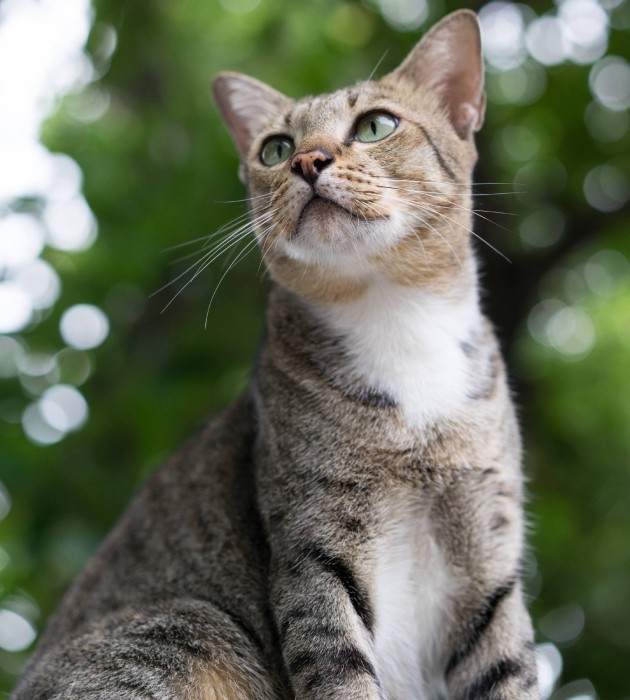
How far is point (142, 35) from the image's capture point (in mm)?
4691

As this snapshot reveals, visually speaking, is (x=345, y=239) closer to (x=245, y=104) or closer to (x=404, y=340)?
(x=404, y=340)

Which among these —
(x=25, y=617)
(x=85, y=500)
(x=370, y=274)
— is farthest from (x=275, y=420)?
(x=25, y=617)

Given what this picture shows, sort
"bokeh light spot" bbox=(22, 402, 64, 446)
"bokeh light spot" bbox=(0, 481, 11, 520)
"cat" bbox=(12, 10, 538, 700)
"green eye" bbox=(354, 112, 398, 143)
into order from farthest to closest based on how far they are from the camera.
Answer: "bokeh light spot" bbox=(22, 402, 64, 446) → "bokeh light spot" bbox=(0, 481, 11, 520) → "green eye" bbox=(354, 112, 398, 143) → "cat" bbox=(12, 10, 538, 700)

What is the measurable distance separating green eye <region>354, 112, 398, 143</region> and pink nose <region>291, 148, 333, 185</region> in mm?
262

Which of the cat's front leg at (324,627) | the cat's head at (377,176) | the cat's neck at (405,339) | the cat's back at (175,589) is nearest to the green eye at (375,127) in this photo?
the cat's head at (377,176)

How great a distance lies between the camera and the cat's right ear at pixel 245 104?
11.9ft

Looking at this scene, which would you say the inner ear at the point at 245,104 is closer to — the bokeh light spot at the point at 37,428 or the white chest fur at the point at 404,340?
the white chest fur at the point at 404,340

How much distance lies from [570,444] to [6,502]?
139 inches

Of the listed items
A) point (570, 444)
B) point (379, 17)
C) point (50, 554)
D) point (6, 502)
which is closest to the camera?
point (50, 554)

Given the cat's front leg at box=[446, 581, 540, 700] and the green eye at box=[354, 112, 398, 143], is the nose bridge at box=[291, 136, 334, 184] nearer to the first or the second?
the green eye at box=[354, 112, 398, 143]

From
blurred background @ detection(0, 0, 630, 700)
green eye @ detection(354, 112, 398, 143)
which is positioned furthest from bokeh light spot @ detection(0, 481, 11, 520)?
green eye @ detection(354, 112, 398, 143)

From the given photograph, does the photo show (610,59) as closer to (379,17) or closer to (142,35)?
(379,17)

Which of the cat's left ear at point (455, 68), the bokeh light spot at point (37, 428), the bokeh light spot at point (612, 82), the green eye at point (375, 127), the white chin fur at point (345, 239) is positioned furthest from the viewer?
the bokeh light spot at point (612, 82)

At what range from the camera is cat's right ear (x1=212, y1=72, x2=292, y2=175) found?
3637 mm
